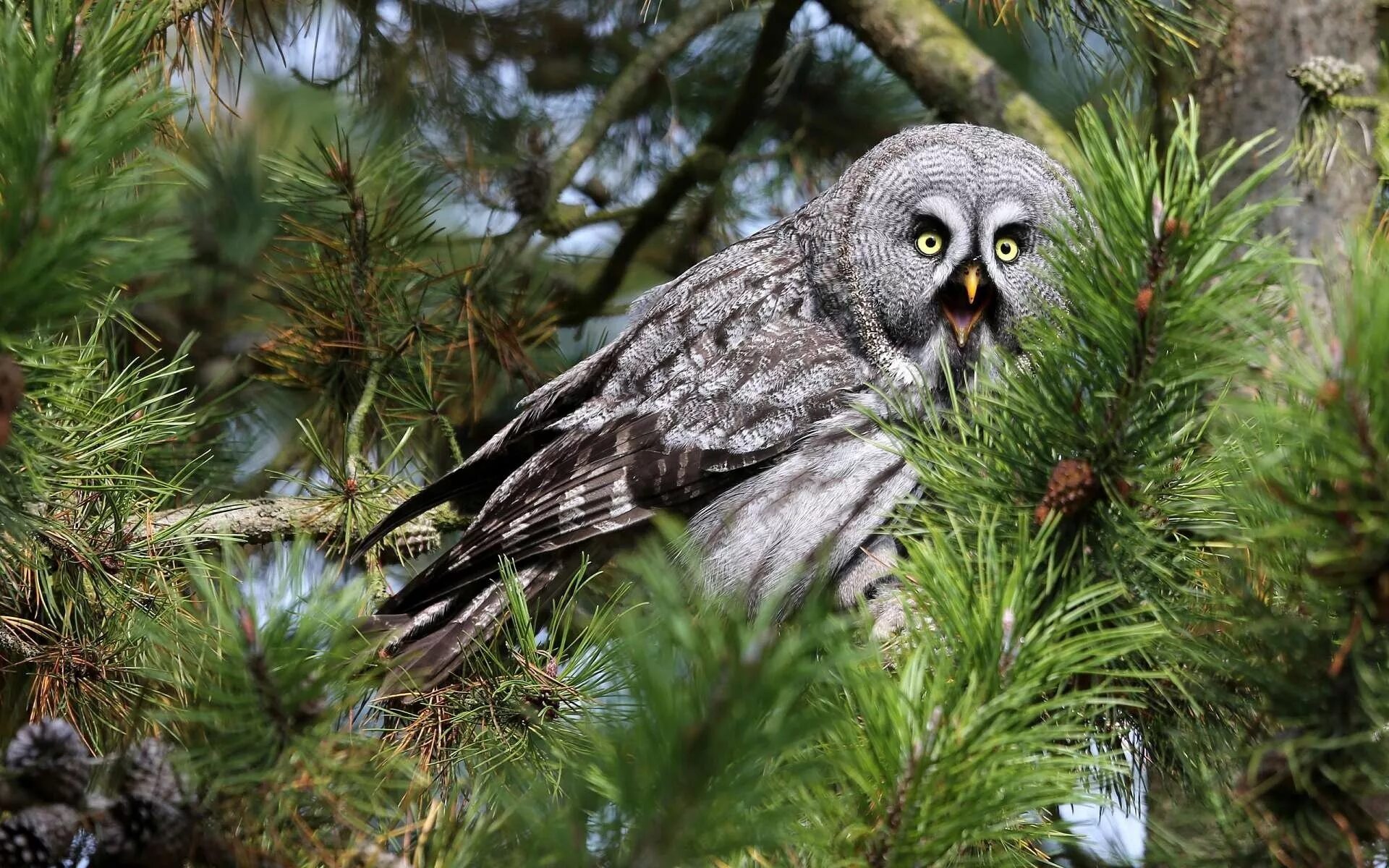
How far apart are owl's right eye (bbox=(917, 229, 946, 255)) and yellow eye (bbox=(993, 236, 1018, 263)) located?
12cm

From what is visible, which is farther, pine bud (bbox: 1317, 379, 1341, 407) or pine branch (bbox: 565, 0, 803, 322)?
pine branch (bbox: 565, 0, 803, 322)

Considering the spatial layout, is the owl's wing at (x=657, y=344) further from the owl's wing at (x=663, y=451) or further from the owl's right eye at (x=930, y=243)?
the owl's right eye at (x=930, y=243)

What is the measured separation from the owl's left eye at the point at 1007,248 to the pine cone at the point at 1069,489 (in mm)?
1205

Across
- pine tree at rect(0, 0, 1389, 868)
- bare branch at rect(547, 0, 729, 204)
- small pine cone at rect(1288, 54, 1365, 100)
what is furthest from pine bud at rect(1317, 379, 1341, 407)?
bare branch at rect(547, 0, 729, 204)

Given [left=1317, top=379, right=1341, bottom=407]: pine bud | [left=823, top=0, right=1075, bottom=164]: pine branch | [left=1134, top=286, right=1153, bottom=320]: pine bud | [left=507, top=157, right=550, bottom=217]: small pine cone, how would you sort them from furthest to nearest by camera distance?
[left=823, top=0, right=1075, bottom=164]: pine branch, [left=507, top=157, right=550, bottom=217]: small pine cone, [left=1134, top=286, right=1153, bottom=320]: pine bud, [left=1317, top=379, right=1341, bottom=407]: pine bud

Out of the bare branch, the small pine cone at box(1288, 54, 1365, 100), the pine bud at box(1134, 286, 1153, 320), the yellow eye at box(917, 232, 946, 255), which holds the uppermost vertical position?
the bare branch

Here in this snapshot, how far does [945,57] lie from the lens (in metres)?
3.44

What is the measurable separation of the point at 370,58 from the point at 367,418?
1.15 m

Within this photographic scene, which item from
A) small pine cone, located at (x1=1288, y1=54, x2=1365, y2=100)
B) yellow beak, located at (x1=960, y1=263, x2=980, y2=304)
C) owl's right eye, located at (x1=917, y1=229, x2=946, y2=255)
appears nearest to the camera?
yellow beak, located at (x1=960, y1=263, x2=980, y2=304)

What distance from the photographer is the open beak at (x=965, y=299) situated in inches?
99.4

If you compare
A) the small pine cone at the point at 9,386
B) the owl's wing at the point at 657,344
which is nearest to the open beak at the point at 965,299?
the owl's wing at the point at 657,344

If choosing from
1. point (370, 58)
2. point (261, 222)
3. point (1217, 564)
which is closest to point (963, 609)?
point (1217, 564)

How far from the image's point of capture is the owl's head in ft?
8.33

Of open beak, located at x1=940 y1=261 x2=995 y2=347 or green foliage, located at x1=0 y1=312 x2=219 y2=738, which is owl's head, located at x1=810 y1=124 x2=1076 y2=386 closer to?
open beak, located at x1=940 y1=261 x2=995 y2=347
